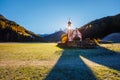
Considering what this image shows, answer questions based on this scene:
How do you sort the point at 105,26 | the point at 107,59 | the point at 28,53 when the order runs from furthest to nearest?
1. the point at 105,26
2. the point at 28,53
3. the point at 107,59

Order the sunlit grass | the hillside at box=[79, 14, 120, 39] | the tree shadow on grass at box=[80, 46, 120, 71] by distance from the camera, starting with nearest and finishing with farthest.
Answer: the tree shadow on grass at box=[80, 46, 120, 71], the sunlit grass, the hillside at box=[79, 14, 120, 39]

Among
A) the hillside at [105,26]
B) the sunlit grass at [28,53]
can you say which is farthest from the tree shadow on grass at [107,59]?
the hillside at [105,26]

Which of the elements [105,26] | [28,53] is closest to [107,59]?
[28,53]

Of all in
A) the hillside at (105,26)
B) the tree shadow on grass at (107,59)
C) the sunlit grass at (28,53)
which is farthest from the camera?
the hillside at (105,26)

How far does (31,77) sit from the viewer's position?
11.4m

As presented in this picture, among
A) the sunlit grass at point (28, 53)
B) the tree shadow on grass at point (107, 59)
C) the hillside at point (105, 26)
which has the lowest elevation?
the tree shadow on grass at point (107, 59)

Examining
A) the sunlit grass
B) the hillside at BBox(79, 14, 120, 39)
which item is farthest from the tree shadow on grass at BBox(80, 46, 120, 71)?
the hillside at BBox(79, 14, 120, 39)

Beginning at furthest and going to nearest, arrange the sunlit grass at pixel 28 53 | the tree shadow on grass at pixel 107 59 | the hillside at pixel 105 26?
the hillside at pixel 105 26 < the sunlit grass at pixel 28 53 < the tree shadow on grass at pixel 107 59

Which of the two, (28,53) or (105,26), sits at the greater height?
(105,26)

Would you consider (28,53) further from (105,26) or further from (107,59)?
(105,26)

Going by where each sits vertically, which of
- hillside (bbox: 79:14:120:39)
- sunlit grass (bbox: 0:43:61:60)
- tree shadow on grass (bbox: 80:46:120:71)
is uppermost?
hillside (bbox: 79:14:120:39)

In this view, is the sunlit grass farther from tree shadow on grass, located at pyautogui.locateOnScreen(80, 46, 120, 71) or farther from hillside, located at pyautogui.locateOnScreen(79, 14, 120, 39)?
hillside, located at pyautogui.locateOnScreen(79, 14, 120, 39)

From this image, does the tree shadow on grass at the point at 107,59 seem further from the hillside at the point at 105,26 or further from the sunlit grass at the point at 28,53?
the hillside at the point at 105,26

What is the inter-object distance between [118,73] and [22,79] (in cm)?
548
